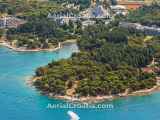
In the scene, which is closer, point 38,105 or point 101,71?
point 38,105

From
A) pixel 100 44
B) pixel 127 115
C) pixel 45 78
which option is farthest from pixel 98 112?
pixel 100 44

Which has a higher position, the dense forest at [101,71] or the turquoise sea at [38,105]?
the dense forest at [101,71]

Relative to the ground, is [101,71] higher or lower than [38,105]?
higher

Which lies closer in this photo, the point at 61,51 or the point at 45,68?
the point at 45,68

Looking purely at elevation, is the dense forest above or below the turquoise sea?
above

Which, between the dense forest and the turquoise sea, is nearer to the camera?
the turquoise sea

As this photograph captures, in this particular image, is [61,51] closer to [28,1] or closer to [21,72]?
[21,72]

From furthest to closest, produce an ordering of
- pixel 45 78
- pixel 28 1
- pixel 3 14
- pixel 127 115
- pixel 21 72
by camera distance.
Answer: pixel 28 1 < pixel 3 14 < pixel 21 72 < pixel 45 78 < pixel 127 115

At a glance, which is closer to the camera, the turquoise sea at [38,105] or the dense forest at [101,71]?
the turquoise sea at [38,105]
